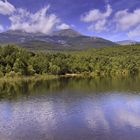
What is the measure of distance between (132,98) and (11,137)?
31413 millimetres

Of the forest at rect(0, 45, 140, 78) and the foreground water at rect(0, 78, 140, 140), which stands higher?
the forest at rect(0, 45, 140, 78)

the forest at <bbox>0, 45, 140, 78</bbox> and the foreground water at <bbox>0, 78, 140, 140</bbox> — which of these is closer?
the foreground water at <bbox>0, 78, 140, 140</bbox>

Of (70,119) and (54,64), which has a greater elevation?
(54,64)

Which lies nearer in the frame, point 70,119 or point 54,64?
point 70,119

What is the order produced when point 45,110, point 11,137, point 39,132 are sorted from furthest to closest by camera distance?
point 45,110 < point 39,132 < point 11,137

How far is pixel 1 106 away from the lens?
49.5 m

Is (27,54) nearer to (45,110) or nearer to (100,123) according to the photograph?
(45,110)

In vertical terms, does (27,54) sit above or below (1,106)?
above

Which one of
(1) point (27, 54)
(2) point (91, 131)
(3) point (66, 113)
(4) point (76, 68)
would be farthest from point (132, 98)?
(4) point (76, 68)

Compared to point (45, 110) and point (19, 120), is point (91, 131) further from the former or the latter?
point (45, 110)

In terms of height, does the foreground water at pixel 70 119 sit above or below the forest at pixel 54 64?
below

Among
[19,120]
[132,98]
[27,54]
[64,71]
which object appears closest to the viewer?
[19,120]

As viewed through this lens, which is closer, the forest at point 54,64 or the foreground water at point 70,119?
the foreground water at point 70,119

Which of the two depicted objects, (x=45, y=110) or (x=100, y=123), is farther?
(x=45, y=110)
